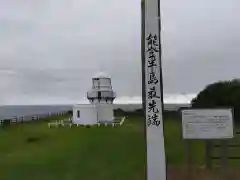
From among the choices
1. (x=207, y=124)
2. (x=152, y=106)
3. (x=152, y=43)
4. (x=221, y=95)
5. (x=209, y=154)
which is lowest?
(x=209, y=154)

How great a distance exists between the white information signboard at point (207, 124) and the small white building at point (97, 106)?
2424cm

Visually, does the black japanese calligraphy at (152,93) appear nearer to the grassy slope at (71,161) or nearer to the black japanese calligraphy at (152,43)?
the black japanese calligraphy at (152,43)

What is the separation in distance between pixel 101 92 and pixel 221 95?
8.93 m

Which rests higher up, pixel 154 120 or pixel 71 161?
pixel 154 120

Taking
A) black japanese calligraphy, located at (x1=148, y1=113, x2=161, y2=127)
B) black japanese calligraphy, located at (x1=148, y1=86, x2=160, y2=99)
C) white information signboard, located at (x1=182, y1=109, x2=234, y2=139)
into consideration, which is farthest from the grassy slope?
black japanese calligraphy, located at (x1=148, y1=86, x2=160, y2=99)

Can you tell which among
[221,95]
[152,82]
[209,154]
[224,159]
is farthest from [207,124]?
[221,95]

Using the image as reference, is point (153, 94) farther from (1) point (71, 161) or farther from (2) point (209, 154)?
(1) point (71, 161)

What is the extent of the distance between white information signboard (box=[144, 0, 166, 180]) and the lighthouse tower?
25.5 meters

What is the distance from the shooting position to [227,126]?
8055 mm

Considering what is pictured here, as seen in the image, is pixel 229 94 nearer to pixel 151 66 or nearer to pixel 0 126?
pixel 0 126

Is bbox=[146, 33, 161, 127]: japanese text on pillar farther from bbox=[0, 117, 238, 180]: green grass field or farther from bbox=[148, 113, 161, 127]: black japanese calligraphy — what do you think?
bbox=[0, 117, 238, 180]: green grass field

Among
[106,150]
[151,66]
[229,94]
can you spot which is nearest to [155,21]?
[151,66]

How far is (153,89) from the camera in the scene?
7637 mm

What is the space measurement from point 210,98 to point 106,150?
2089 centimetres
